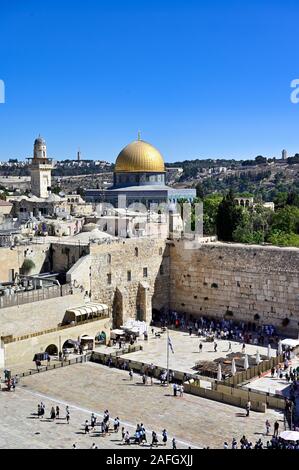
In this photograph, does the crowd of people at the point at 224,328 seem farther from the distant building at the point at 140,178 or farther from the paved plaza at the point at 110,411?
the distant building at the point at 140,178

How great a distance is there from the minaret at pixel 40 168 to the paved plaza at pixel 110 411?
43.7 metres

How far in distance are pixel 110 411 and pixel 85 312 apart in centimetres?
769

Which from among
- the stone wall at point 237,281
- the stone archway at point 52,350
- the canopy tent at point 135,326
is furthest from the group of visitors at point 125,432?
the stone wall at point 237,281

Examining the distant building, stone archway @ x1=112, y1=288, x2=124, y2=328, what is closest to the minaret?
the distant building

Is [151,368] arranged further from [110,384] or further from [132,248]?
[132,248]

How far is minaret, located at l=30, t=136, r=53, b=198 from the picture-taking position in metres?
65.2

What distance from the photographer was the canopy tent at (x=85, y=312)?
88.0ft

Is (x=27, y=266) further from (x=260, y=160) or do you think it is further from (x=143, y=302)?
(x=260, y=160)

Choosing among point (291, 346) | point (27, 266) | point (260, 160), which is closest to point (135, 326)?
point (27, 266)

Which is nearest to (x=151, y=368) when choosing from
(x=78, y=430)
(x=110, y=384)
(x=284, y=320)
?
(x=110, y=384)

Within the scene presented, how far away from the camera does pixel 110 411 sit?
19969 millimetres

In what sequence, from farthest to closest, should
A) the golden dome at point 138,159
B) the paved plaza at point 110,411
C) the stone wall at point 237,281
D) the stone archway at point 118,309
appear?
the golden dome at point 138,159
the stone archway at point 118,309
the stone wall at point 237,281
the paved plaza at point 110,411

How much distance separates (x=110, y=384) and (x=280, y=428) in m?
6.51

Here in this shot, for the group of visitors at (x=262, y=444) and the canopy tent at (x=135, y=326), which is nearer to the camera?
the group of visitors at (x=262, y=444)
